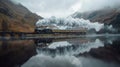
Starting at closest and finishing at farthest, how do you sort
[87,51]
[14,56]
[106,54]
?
[14,56] < [106,54] < [87,51]

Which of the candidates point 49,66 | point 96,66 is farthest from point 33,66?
point 96,66

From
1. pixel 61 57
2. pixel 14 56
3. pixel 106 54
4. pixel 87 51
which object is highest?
pixel 14 56

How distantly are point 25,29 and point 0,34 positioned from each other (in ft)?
147

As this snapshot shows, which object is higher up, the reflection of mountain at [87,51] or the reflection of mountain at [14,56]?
the reflection of mountain at [14,56]

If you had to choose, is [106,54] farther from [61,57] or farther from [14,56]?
[14,56]

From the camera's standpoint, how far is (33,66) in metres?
20.8

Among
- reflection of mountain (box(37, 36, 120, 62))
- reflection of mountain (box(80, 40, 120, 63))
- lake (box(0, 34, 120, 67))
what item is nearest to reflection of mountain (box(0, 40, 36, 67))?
lake (box(0, 34, 120, 67))

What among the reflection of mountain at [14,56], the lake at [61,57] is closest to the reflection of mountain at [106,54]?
the lake at [61,57]

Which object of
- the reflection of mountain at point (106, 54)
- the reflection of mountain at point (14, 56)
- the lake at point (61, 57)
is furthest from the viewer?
the reflection of mountain at point (106, 54)

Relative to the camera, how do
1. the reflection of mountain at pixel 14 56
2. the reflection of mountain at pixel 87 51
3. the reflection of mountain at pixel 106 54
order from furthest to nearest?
1. the reflection of mountain at pixel 87 51
2. the reflection of mountain at pixel 106 54
3. the reflection of mountain at pixel 14 56

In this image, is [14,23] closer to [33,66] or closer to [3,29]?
[3,29]

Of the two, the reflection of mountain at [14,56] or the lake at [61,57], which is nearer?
the lake at [61,57]

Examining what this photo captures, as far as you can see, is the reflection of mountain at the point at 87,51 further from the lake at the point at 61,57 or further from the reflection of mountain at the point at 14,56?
the reflection of mountain at the point at 14,56

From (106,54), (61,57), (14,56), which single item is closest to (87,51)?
(106,54)
